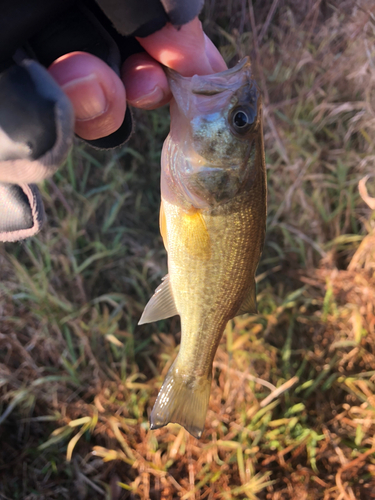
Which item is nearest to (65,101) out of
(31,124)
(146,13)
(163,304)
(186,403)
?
(31,124)

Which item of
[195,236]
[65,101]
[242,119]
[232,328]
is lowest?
[232,328]

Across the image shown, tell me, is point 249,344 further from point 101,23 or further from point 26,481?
point 101,23

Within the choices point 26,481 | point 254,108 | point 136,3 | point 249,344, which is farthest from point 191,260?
point 26,481

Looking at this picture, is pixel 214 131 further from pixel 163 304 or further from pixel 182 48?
pixel 163 304

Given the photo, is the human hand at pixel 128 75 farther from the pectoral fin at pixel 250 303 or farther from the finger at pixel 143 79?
the pectoral fin at pixel 250 303

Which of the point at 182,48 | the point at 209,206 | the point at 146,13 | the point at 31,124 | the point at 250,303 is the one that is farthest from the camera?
the point at 250,303

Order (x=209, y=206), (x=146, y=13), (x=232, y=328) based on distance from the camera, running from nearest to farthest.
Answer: (x=146, y=13), (x=209, y=206), (x=232, y=328)

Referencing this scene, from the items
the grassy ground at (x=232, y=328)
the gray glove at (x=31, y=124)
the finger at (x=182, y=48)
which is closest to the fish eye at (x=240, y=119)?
the finger at (x=182, y=48)
